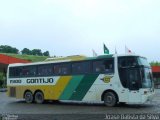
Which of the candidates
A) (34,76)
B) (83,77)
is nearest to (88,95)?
(83,77)

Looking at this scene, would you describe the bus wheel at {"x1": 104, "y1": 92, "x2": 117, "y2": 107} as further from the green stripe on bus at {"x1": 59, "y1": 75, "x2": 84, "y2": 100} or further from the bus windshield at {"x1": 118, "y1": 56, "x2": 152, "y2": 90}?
the green stripe on bus at {"x1": 59, "y1": 75, "x2": 84, "y2": 100}

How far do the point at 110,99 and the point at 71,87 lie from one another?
10.4ft

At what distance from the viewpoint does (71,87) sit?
24266 mm

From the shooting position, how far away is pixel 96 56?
23.1m

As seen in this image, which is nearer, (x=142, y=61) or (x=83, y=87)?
(x=142, y=61)

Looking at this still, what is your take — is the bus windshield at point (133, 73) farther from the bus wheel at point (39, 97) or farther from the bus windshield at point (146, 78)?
the bus wheel at point (39, 97)

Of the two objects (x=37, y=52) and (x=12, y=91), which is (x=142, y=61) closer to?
(x=12, y=91)

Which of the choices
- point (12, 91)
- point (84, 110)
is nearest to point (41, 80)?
point (12, 91)

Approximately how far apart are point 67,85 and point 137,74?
511cm

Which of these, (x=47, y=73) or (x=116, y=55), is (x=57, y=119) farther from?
(x=47, y=73)

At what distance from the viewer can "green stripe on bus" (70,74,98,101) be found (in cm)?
2302

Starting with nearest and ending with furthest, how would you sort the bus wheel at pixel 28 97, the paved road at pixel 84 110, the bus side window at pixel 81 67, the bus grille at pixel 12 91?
the paved road at pixel 84 110, the bus side window at pixel 81 67, the bus wheel at pixel 28 97, the bus grille at pixel 12 91

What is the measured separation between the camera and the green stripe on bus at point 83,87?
2302 cm

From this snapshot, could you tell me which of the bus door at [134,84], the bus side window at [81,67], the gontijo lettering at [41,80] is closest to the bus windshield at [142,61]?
the bus door at [134,84]
